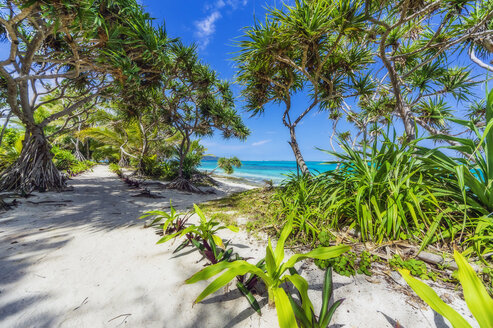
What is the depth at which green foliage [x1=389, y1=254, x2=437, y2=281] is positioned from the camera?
100cm

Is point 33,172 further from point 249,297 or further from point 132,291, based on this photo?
point 249,297

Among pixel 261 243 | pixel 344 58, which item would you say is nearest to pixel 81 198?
pixel 261 243

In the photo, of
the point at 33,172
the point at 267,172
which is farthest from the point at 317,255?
the point at 267,172

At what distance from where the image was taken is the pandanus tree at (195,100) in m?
4.54

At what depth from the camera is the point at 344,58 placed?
2998 millimetres

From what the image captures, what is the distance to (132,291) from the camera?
1.05 metres

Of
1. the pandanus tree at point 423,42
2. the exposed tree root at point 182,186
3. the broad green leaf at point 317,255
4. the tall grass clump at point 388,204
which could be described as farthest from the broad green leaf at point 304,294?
the exposed tree root at point 182,186

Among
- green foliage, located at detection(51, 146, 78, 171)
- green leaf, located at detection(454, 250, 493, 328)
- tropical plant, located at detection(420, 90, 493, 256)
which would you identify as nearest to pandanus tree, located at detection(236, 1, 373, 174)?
tropical plant, located at detection(420, 90, 493, 256)

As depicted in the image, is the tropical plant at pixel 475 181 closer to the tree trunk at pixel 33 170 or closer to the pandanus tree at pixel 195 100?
the pandanus tree at pixel 195 100

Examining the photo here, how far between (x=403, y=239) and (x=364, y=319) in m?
0.81

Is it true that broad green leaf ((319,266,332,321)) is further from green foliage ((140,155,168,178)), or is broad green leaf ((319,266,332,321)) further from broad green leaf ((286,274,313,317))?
green foliage ((140,155,168,178))

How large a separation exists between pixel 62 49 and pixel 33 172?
10.6ft

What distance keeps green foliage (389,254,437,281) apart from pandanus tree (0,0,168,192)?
178 inches

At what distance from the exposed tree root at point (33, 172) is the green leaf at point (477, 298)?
21.3 ft
